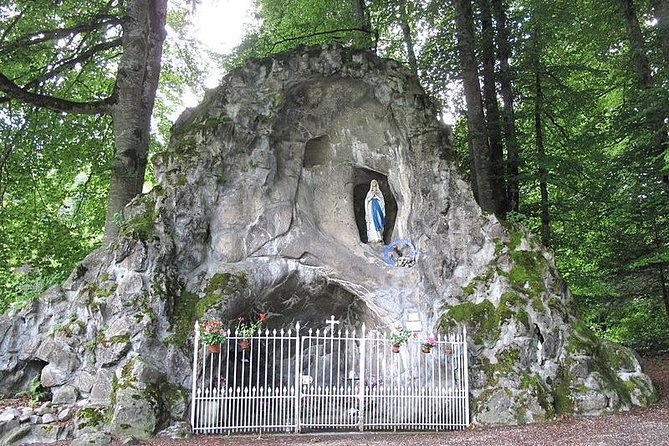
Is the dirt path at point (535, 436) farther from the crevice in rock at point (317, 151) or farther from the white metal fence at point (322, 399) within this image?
the crevice in rock at point (317, 151)

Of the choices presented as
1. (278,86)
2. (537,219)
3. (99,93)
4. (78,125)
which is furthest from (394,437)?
(99,93)

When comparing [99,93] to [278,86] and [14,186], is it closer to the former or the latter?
[14,186]

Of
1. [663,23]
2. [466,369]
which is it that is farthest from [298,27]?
[466,369]

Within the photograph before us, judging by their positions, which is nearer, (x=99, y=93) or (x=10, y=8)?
(x=10, y=8)

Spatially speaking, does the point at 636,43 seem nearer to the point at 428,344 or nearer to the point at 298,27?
the point at 298,27

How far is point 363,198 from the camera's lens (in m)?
13.1

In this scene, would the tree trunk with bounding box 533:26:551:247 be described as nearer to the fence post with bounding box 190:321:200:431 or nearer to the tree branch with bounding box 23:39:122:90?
the fence post with bounding box 190:321:200:431

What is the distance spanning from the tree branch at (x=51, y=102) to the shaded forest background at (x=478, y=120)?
44 millimetres

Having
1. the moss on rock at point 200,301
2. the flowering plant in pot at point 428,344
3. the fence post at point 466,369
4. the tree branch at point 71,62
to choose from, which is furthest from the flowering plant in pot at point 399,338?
the tree branch at point 71,62

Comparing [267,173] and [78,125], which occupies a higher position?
[78,125]

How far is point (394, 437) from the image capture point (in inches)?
324

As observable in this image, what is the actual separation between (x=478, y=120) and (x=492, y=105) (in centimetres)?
167

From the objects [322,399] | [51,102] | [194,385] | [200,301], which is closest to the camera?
[194,385]

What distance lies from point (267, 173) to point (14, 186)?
21.1 feet
